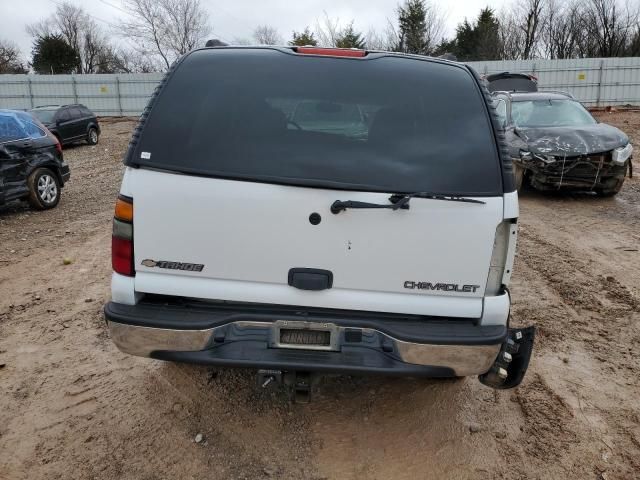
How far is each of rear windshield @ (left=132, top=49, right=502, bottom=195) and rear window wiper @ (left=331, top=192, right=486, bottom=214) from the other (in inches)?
A: 1.3

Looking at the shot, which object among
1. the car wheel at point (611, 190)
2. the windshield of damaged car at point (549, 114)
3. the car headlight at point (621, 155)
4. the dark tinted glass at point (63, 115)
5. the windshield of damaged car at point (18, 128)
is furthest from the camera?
the dark tinted glass at point (63, 115)

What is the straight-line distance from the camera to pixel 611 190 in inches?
350

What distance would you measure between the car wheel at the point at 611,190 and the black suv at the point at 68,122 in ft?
53.4

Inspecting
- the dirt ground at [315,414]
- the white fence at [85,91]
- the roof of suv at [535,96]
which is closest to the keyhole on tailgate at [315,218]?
the dirt ground at [315,414]

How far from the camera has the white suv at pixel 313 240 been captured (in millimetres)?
2457

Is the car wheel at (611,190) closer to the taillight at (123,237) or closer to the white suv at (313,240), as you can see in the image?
the white suv at (313,240)

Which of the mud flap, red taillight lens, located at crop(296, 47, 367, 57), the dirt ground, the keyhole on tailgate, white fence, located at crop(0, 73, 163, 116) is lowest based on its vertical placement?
the dirt ground

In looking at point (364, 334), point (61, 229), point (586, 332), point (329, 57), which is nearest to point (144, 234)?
point (364, 334)

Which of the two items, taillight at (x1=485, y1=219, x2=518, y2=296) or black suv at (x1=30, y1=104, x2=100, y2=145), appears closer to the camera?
taillight at (x1=485, y1=219, x2=518, y2=296)

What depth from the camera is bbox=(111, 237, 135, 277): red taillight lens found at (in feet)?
8.42

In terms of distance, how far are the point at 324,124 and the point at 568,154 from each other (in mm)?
6886

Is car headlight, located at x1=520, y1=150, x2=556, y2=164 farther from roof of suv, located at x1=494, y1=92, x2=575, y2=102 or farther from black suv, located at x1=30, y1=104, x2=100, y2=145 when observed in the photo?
black suv, located at x1=30, y1=104, x2=100, y2=145

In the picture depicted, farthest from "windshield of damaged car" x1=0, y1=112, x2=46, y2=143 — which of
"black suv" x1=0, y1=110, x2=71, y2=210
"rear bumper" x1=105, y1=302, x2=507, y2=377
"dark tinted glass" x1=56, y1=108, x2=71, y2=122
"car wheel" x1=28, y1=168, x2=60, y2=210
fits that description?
"dark tinted glass" x1=56, y1=108, x2=71, y2=122

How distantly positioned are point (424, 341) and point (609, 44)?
43.6 metres
